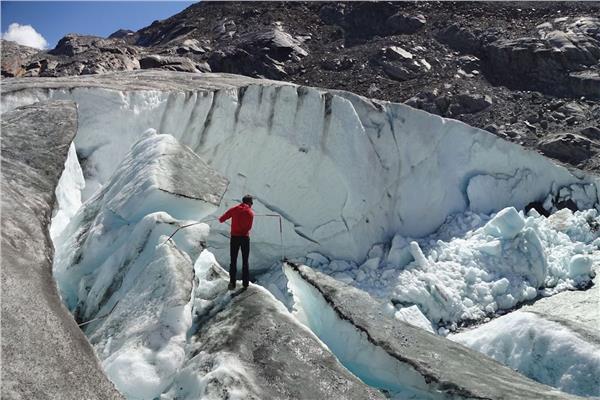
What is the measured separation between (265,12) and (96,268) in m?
32.5

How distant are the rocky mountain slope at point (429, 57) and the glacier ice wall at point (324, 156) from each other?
998 centimetres

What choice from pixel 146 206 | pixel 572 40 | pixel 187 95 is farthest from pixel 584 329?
pixel 572 40

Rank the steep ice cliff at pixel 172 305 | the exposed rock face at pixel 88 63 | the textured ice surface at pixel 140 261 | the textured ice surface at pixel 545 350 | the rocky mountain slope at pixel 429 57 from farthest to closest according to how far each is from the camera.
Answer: the exposed rock face at pixel 88 63, the rocky mountain slope at pixel 429 57, the textured ice surface at pixel 545 350, the textured ice surface at pixel 140 261, the steep ice cliff at pixel 172 305

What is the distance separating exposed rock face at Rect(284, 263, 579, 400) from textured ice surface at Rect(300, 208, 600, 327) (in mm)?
3486

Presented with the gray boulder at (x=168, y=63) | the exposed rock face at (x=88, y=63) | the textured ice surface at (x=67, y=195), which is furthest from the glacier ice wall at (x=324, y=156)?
the gray boulder at (x=168, y=63)

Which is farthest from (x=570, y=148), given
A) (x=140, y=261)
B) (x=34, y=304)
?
(x=34, y=304)

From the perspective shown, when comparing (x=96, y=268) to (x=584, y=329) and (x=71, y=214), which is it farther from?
(x=584, y=329)

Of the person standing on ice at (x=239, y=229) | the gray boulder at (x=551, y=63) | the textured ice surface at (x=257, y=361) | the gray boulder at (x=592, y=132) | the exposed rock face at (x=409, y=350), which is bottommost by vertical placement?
the exposed rock face at (x=409, y=350)

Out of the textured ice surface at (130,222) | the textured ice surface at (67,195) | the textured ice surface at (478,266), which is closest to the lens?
the textured ice surface at (130,222)

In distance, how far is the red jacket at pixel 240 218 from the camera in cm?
539

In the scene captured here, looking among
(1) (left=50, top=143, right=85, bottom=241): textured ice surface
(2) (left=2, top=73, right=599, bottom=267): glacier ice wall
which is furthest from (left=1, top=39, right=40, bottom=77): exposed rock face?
(1) (left=50, top=143, right=85, bottom=241): textured ice surface

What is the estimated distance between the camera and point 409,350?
510 centimetres

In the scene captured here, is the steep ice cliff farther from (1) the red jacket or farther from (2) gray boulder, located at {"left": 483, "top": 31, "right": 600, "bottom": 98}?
(2) gray boulder, located at {"left": 483, "top": 31, "right": 600, "bottom": 98}

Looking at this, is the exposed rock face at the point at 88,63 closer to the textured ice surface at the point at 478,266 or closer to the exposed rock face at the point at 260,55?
the exposed rock face at the point at 260,55
